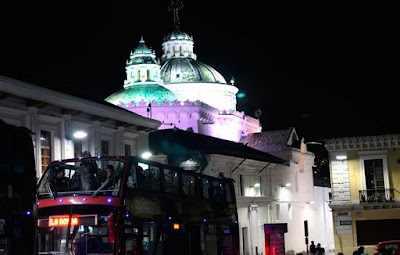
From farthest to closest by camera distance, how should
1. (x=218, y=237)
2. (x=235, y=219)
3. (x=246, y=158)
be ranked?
(x=246, y=158), (x=235, y=219), (x=218, y=237)

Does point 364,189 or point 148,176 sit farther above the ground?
point 364,189

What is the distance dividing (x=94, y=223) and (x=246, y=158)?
32.9m

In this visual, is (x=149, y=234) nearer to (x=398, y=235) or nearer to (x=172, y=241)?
(x=172, y=241)

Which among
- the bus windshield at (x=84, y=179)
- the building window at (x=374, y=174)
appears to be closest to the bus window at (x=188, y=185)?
the bus windshield at (x=84, y=179)

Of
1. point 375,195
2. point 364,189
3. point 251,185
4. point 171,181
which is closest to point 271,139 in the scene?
point 251,185

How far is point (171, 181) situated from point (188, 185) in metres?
1.55

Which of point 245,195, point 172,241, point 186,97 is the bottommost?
point 172,241

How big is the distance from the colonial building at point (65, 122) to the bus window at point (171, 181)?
25.5 feet

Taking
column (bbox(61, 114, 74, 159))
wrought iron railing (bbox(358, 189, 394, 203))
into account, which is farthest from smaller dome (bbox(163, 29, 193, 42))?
column (bbox(61, 114, 74, 159))

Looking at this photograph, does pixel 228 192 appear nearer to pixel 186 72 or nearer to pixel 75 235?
pixel 75 235

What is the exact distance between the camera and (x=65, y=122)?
34000 mm

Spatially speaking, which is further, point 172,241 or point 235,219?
point 235,219

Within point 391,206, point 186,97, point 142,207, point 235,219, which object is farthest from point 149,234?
point 186,97

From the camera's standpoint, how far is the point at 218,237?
2803 centimetres
